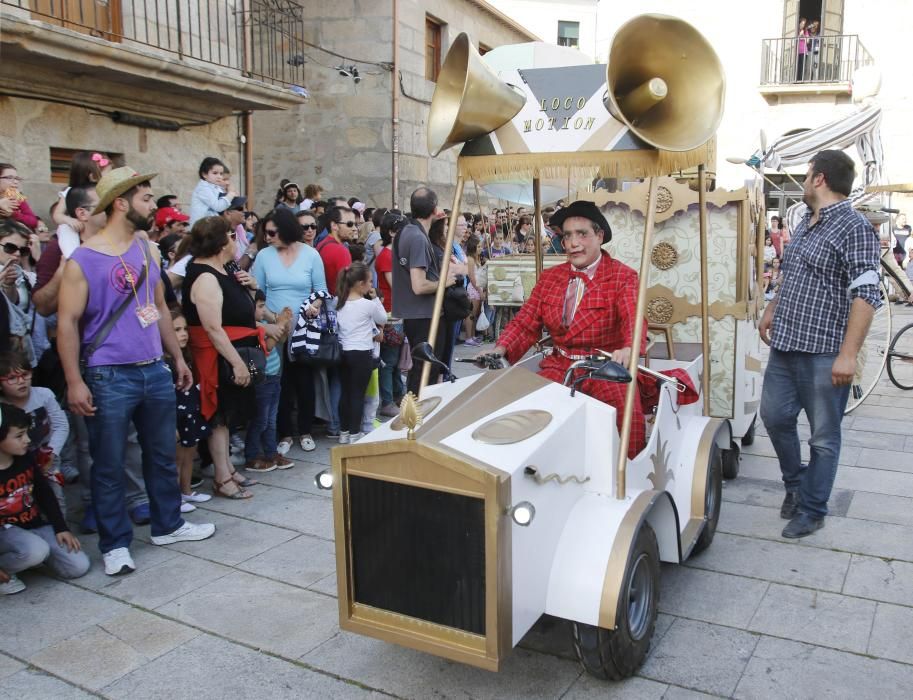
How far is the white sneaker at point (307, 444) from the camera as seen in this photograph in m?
6.20

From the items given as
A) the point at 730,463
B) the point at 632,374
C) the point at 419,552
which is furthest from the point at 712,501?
the point at 419,552

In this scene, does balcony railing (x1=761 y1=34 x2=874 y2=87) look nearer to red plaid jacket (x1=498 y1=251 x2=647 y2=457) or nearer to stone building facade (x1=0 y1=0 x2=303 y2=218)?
stone building facade (x1=0 y1=0 x2=303 y2=218)

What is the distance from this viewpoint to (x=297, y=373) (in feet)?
20.5

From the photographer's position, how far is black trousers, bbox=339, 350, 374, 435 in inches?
240

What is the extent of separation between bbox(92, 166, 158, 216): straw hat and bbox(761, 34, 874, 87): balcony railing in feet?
65.5

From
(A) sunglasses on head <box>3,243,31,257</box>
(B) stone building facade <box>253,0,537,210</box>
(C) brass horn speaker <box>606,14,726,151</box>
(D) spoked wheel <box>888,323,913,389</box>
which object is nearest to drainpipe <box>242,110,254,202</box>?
(B) stone building facade <box>253,0,537,210</box>

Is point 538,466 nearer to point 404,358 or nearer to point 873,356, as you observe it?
point 404,358

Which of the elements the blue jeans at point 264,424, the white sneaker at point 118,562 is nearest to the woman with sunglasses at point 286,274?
the blue jeans at point 264,424

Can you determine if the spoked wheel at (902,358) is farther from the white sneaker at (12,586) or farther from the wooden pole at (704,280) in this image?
the white sneaker at (12,586)

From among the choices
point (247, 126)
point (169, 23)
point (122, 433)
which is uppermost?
point (169, 23)

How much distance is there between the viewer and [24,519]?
3.93 metres

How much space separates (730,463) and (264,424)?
3196 mm

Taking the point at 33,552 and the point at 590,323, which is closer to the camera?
the point at 33,552

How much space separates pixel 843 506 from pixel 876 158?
6.67m
